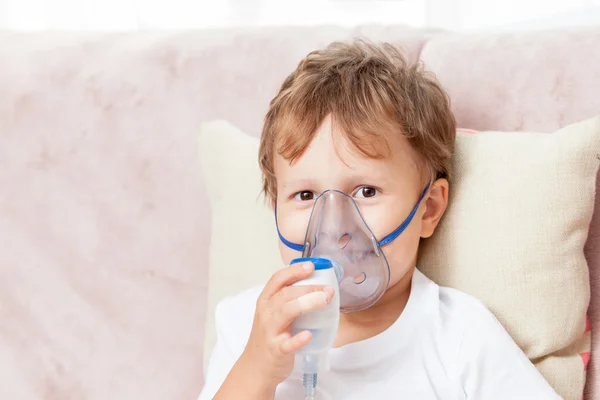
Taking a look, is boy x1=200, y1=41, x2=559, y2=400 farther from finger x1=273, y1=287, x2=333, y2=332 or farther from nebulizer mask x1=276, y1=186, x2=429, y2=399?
finger x1=273, y1=287, x2=333, y2=332

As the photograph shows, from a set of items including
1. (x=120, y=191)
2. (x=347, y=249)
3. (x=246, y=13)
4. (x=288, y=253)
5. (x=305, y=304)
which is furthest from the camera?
(x=246, y=13)

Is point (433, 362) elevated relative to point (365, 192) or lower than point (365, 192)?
lower

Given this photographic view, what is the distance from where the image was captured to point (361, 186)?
1241mm

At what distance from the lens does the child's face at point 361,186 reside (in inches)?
48.1

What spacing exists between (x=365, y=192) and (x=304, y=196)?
110 mm

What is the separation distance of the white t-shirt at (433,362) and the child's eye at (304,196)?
25 cm

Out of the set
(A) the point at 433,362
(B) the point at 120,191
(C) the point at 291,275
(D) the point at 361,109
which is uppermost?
(D) the point at 361,109

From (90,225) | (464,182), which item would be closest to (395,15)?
(464,182)

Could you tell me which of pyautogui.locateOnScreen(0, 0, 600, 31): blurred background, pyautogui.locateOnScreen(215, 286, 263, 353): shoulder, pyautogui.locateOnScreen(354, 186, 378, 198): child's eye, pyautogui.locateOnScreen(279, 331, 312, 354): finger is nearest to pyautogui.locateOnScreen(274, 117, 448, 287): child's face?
pyautogui.locateOnScreen(354, 186, 378, 198): child's eye

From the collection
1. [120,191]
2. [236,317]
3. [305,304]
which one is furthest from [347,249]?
[120,191]

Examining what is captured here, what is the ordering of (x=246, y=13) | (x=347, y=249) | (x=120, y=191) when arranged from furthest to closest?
(x=246, y=13)
(x=120, y=191)
(x=347, y=249)

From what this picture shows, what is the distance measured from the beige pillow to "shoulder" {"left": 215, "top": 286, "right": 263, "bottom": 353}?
353mm

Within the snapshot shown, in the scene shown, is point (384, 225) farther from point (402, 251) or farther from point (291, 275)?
point (291, 275)

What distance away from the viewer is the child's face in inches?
48.1
